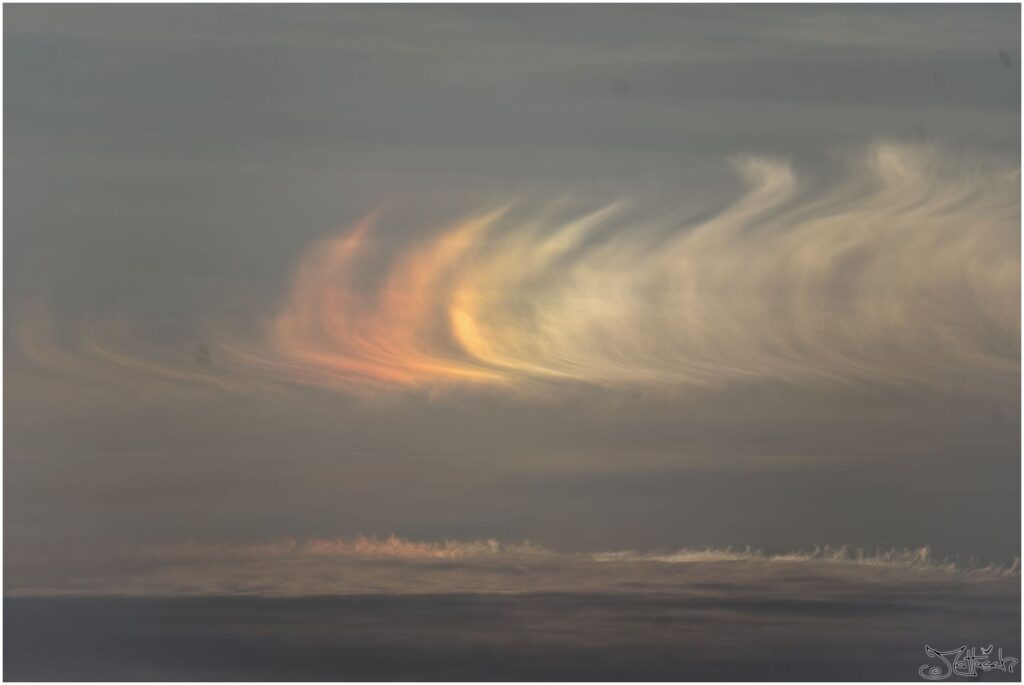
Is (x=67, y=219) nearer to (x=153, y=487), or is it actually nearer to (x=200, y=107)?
(x=200, y=107)

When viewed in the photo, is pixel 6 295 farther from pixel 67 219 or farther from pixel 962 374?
pixel 962 374

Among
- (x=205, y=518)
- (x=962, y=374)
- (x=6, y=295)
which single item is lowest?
(x=205, y=518)

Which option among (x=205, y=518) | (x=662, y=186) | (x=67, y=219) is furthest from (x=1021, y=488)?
(x=67, y=219)

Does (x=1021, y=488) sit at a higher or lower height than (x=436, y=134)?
lower

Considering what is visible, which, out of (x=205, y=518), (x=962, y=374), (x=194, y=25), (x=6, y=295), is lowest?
(x=205, y=518)

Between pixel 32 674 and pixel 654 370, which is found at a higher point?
pixel 654 370

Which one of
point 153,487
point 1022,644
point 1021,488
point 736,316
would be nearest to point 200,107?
point 153,487
